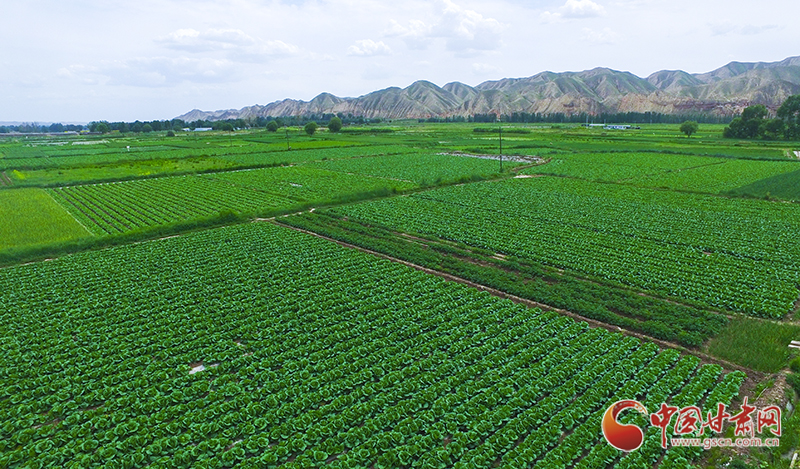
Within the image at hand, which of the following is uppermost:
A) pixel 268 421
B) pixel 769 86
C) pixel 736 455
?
pixel 769 86

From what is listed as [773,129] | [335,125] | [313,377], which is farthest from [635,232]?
[335,125]

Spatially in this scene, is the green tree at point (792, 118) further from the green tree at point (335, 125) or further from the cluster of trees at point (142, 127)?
the cluster of trees at point (142, 127)

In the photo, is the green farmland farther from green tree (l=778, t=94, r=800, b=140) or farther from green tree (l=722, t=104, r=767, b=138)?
green tree (l=722, t=104, r=767, b=138)

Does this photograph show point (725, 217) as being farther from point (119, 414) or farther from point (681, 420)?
point (119, 414)

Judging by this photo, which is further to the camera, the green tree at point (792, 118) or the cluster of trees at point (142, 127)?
the cluster of trees at point (142, 127)

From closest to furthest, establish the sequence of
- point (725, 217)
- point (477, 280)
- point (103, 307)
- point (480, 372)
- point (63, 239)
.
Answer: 1. point (480, 372)
2. point (103, 307)
3. point (477, 280)
4. point (63, 239)
5. point (725, 217)

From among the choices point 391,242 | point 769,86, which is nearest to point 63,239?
point 391,242

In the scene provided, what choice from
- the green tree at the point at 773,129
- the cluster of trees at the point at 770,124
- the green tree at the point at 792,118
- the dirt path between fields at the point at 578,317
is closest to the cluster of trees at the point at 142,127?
the dirt path between fields at the point at 578,317
